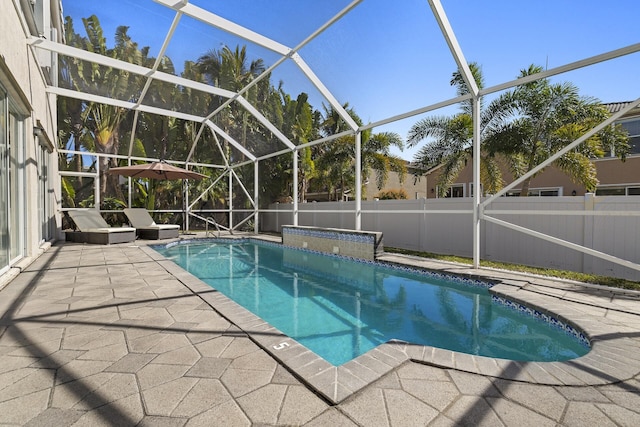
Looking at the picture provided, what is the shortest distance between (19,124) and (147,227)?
641 centimetres

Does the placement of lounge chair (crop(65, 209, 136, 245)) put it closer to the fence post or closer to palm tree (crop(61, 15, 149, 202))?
palm tree (crop(61, 15, 149, 202))

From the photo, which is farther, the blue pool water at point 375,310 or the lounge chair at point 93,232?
the lounge chair at point 93,232

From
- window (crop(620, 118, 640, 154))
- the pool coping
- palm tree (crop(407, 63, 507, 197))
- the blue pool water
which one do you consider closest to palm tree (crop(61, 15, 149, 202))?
the blue pool water

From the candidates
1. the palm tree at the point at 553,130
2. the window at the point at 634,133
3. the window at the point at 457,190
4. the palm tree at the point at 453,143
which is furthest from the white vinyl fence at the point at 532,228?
the window at the point at 634,133

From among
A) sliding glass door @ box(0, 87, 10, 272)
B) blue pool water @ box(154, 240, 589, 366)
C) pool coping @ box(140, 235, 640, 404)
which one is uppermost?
sliding glass door @ box(0, 87, 10, 272)

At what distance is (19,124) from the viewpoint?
559 centimetres

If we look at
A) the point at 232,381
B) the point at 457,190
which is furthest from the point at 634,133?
the point at 232,381

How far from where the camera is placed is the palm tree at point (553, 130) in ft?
30.1

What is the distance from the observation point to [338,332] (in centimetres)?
395

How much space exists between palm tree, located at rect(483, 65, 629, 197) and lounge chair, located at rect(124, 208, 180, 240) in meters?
12.0

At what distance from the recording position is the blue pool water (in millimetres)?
3496

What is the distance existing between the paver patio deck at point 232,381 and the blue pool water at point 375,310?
2.09ft

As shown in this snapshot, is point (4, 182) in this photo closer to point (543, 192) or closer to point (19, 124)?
point (19, 124)

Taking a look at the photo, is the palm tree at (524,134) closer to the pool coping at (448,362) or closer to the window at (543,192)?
the window at (543,192)
